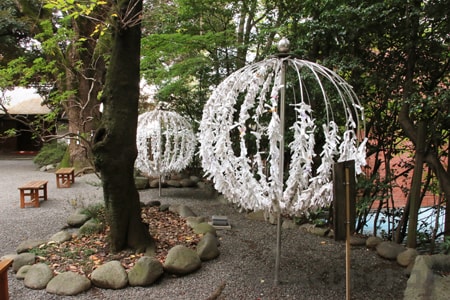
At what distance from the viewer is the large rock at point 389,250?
4113 millimetres

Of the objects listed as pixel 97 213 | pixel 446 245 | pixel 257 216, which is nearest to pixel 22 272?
pixel 97 213

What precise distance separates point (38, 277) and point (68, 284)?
388 mm

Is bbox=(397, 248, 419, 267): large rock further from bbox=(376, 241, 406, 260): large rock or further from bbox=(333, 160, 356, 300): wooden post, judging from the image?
bbox=(333, 160, 356, 300): wooden post

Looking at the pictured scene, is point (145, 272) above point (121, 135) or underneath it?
underneath

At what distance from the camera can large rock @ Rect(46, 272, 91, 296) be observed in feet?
10.5

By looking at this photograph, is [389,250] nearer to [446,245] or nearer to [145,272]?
[446,245]

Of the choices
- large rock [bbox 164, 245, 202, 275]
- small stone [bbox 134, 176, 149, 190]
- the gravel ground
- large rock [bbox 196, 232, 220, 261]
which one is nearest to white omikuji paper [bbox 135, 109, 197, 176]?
small stone [bbox 134, 176, 149, 190]

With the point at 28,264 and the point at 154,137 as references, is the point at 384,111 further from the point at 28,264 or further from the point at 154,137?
the point at 28,264

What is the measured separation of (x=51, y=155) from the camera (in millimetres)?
14016

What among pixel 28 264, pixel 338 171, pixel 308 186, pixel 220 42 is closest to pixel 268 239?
pixel 308 186

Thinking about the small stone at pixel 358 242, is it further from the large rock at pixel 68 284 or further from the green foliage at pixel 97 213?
the green foliage at pixel 97 213

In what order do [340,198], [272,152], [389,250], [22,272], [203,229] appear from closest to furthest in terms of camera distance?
[340,198], [272,152], [22,272], [389,250], [203,229]

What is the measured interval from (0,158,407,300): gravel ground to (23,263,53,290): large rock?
0.06 meters

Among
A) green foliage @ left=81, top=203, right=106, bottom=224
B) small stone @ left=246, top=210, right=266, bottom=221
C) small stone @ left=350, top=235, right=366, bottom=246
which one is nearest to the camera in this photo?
small stone @ left=350, top=235, right=366, bottom=246
